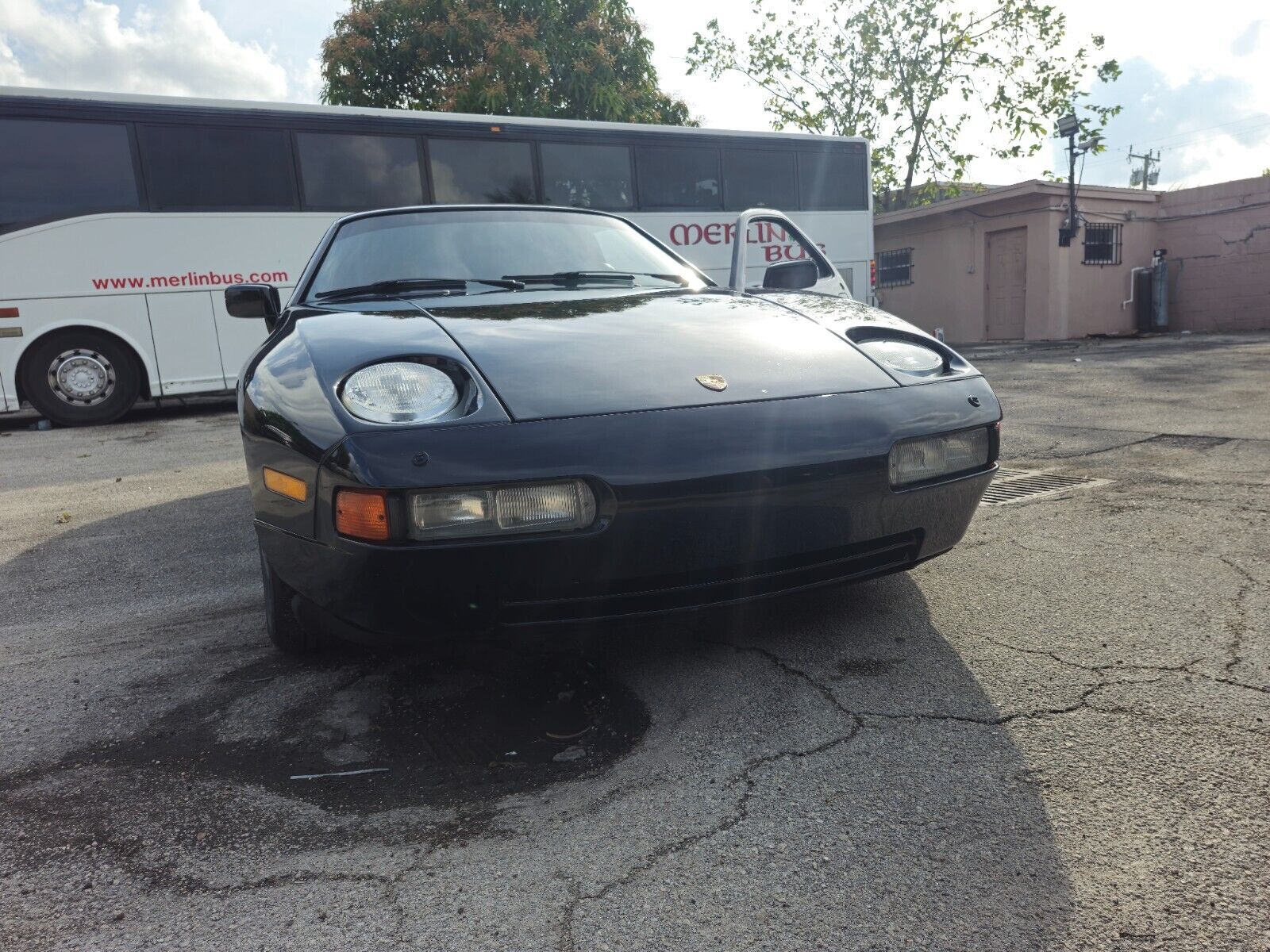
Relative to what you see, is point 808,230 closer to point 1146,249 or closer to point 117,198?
point 117,198

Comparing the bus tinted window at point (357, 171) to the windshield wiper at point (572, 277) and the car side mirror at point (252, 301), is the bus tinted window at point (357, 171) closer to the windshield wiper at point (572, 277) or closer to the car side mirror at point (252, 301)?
the car side mirror at point (252, 301)

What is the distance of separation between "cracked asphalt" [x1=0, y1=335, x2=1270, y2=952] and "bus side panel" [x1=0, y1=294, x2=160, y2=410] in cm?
660

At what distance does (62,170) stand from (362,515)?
28.2 feet

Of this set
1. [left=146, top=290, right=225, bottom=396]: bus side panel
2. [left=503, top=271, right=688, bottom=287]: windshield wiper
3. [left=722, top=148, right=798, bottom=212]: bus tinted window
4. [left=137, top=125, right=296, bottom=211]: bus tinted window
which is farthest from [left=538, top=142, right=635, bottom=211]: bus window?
[left=503, top=271, right=688, bottom=287]: windshield wiper

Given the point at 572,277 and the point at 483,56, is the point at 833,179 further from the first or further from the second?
the point at 572,277

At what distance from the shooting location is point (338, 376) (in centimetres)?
200

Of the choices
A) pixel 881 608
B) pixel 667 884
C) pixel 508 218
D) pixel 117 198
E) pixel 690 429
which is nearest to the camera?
pixel 667 884

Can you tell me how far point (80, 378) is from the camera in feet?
28.6

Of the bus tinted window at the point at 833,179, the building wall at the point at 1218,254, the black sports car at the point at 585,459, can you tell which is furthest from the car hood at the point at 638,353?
the building wall at the point at 1218,254

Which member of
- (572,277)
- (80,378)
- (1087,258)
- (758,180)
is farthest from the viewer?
(1087,258)

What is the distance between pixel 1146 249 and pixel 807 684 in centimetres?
2211

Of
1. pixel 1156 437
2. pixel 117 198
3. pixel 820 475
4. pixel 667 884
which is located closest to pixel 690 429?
pixel 820 475

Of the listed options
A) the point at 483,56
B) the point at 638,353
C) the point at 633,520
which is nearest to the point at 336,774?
the point at 633,520

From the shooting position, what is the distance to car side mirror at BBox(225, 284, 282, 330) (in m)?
3.38
